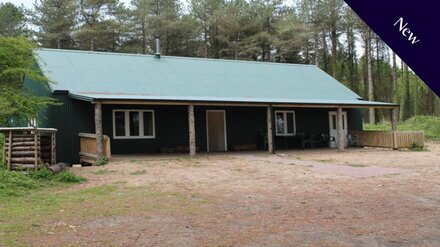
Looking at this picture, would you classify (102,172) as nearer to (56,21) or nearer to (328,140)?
(328,140)

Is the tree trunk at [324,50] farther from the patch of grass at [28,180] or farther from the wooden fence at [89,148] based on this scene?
the patch of grass at [28,180]

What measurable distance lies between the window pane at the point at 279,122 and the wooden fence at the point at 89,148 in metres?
9.19

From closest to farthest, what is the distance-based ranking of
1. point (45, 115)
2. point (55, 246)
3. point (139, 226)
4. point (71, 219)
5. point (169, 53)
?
point (55, 246)
point (139, 226)
point (71, 219)
point (45, 115)
point (169, 53)

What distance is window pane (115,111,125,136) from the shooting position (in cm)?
1723

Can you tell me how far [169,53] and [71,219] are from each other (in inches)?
1346

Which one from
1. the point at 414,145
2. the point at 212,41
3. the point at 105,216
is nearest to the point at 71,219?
the point at 105,216

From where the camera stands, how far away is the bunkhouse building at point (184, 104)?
15930 millimetres

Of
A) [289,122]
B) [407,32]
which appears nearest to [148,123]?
[289,122]

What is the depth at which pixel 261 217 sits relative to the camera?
592 cm

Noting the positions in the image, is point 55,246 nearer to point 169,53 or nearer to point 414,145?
point 414,145

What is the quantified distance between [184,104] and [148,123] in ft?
9.92

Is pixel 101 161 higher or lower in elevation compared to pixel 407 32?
lower

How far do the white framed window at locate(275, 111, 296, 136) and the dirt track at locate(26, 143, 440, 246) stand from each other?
8.69m

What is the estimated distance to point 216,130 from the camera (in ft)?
64.3
